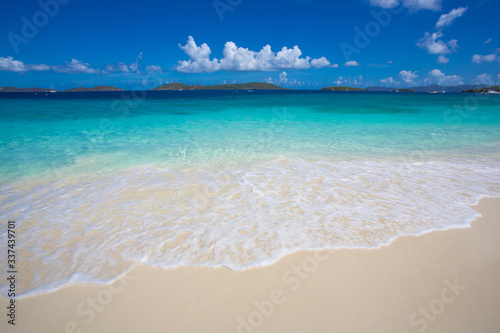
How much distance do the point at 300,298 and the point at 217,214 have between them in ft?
7.28

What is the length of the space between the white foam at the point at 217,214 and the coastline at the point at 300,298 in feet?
0.79

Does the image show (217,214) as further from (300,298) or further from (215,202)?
(300,298)

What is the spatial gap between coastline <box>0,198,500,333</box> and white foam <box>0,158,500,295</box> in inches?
9.4

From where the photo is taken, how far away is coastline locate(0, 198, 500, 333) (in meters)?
2.54

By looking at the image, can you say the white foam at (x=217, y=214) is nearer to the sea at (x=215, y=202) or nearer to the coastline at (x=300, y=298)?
the sea at (x=215, y=202)

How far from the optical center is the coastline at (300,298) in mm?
2545

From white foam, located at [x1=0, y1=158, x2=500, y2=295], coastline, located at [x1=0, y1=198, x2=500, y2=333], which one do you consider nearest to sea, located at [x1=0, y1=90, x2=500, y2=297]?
white foam, located at [x1=0, y1=158, x2=500, y2=295]

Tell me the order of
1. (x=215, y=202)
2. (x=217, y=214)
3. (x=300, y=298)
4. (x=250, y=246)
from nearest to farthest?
(x=300, y=298) < (x=250, y=246) < (x=217, y=214) < (x=215, y=202)

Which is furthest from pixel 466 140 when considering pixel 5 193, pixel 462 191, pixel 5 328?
pixel 5 193

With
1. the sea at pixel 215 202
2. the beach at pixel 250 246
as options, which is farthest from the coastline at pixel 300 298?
the sea at pixel 215 202

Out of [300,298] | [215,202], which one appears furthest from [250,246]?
[215,202]

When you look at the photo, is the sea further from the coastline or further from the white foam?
the coastline

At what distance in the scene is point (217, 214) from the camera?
15.0 ft

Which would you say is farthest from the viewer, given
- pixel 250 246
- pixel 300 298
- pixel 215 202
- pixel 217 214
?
pixel 215 202
